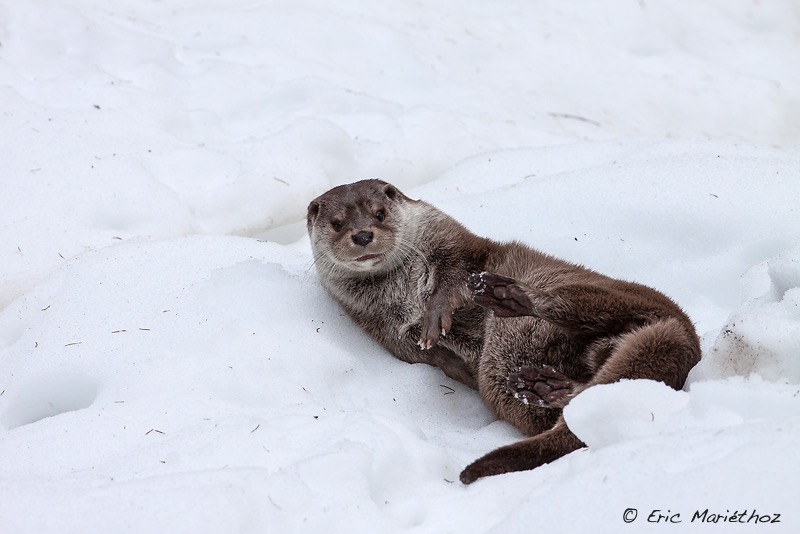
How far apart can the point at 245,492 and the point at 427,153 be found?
408 cm

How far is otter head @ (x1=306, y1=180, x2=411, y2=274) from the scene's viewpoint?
446cm

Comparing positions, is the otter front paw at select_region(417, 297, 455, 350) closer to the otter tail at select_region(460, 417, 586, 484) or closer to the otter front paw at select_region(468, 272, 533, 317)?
the otter front paw at select_region(468, 272, 533, 317)

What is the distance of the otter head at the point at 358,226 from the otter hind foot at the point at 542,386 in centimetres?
108

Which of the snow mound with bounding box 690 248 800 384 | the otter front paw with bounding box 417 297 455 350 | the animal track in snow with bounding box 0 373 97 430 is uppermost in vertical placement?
the snow mound with bounding box 690 248 800 384

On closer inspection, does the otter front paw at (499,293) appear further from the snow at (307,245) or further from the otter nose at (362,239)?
the otter nose at (362,239)

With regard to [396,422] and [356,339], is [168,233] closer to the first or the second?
[356,339]

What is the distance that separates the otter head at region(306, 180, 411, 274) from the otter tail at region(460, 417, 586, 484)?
1463mm

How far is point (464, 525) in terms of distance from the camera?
2.80 metres

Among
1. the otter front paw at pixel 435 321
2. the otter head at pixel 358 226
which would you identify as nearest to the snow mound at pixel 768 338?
the otter front paw at pixel 435 321

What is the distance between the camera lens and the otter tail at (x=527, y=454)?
3205 mm

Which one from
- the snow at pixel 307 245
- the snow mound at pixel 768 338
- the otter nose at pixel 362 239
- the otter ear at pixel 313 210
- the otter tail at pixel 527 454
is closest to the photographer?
the snow at pixel 307 245

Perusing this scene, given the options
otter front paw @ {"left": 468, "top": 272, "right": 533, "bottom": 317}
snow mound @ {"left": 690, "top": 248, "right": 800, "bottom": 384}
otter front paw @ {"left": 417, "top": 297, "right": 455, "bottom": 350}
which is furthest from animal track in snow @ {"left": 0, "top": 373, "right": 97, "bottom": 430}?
snow mound @ {"left": 690, "top": 248, "right": 800, "bottom": 384}

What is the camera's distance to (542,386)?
146 inches

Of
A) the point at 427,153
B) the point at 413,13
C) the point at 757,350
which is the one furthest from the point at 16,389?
the point at 413,13
